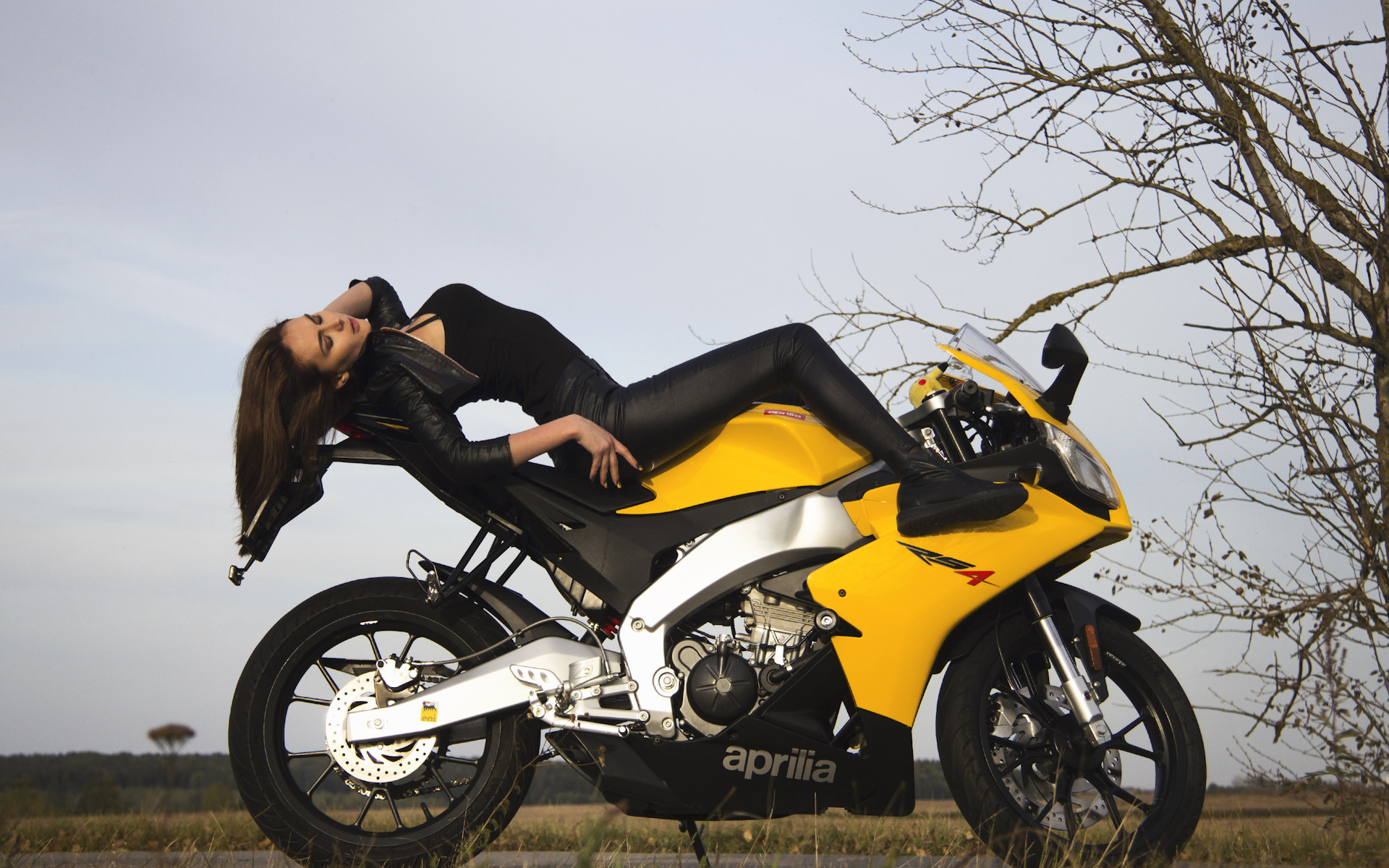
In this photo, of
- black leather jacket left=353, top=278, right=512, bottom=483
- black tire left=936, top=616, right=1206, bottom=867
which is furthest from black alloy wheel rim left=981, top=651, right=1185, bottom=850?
black leather jacket left=353, top=278, right=512, bottom=483

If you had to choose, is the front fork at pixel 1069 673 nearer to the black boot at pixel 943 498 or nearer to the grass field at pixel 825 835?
the black boot at pixel 943 498

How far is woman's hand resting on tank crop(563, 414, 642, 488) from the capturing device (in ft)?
9.77

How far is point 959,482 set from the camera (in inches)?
114

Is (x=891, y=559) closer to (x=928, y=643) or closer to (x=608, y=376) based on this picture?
(x=928, y=643)

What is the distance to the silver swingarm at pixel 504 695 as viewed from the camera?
2902mm

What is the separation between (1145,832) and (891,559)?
112 cm

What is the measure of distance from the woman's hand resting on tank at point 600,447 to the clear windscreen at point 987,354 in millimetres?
1152

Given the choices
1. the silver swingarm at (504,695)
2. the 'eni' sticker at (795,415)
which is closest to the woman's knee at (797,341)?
the 'eni' sticker at (795,415)

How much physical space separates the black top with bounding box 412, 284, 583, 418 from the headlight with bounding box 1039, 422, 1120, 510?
156 centimetres

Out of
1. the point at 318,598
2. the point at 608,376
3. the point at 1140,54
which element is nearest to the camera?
the point at 318,598

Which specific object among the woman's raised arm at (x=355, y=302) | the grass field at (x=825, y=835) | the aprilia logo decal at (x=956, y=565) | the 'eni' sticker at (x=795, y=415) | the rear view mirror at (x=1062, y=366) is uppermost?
the woman's raised arm at (x=355, y=302)

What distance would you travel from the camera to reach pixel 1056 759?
9.95ft

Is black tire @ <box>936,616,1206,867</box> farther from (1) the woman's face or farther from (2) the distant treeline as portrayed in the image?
(1) the woman's face

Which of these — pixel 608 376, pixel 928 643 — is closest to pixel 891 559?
pixel 928 643
